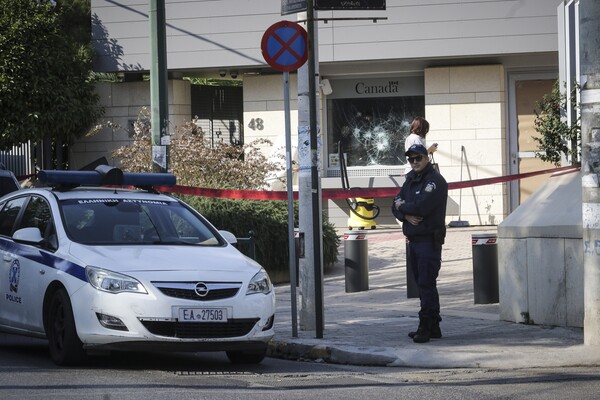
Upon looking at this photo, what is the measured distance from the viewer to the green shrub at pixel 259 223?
1695 centimetres

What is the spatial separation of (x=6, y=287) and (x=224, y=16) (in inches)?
539

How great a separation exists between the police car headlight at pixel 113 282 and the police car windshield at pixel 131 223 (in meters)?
0.71

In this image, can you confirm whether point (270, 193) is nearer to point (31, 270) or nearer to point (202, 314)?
point (31, 270)

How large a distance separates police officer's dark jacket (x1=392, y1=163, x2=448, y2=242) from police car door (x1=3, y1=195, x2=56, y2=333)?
315cm

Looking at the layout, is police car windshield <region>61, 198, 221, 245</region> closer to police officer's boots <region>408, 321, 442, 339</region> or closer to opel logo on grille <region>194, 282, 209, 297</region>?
opel logo on grille <region>194, 282, 209, 297</region>

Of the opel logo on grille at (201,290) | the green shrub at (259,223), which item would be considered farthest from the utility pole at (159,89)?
the opel logo on grille at (201,290)

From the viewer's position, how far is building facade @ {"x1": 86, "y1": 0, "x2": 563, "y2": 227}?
A: 75.0 feet

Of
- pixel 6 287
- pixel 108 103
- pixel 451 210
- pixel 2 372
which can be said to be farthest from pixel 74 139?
pixel 2 372

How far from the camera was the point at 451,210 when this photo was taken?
2364 centimetres

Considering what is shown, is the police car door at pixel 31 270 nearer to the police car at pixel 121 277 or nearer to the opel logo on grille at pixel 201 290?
the police car at pixel 121 277

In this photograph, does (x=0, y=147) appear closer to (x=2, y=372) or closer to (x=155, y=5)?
(x=155, y=5)

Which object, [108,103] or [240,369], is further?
[108,103]

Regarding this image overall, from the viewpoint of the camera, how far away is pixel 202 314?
963 centimetres

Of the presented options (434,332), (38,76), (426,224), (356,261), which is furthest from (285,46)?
(38,76)
